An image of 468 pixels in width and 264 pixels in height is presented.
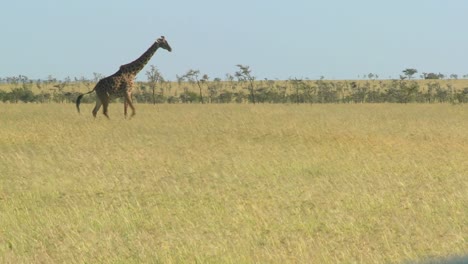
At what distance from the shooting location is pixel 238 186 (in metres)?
9.14

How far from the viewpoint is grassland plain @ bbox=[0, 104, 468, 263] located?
6.01 metres

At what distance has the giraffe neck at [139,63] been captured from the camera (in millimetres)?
21469

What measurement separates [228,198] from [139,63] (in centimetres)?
1416

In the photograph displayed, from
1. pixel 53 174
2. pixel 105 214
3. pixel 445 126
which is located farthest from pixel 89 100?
pixel 105 214

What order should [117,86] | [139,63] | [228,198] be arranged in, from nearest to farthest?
1. [228,198]
2. [117,86]
3. [139,63]

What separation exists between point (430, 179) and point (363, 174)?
0.95 meters

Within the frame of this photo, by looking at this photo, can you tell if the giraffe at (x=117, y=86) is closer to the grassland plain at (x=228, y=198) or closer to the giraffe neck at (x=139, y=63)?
the giraffe neck at (x=139, y=63)

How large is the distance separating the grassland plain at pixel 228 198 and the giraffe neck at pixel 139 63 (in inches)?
242

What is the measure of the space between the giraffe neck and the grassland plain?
6.15 metres

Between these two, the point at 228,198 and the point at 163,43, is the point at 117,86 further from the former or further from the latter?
the point at 228,198

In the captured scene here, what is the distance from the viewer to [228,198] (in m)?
8.21

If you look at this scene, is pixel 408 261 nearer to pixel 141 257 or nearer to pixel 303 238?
pixel 303 238

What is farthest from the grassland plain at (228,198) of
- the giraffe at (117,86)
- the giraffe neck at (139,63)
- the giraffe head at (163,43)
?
the giraffe head at (163,43)

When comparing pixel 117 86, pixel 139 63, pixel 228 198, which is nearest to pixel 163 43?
pixel 139 63
